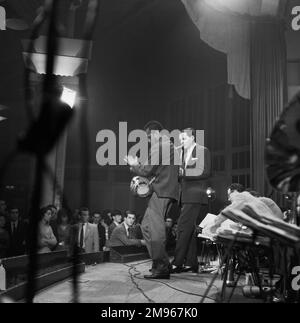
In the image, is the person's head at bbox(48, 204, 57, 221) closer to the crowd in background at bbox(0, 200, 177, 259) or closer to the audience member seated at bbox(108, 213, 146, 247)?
A: the crowd in background at bbox(0, 200, 177, 259)

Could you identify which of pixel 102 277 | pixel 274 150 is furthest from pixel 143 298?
pixel 274 150

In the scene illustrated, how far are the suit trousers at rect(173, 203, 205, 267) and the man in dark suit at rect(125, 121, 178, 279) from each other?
0.50 metres

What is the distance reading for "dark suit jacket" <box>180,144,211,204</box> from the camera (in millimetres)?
4312

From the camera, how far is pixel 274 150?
158cm

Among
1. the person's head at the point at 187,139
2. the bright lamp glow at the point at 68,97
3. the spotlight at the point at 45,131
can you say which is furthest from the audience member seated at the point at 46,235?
the spotlight at the point at 45,131

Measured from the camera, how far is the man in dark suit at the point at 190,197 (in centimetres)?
424

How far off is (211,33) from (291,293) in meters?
4.52

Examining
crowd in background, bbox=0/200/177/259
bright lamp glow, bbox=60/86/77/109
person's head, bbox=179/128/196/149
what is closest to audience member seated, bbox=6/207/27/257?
crowd in background, bbox=0/200/177/259

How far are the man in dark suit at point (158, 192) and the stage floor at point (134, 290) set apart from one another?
0.21 metres

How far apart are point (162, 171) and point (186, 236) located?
2.83 ft

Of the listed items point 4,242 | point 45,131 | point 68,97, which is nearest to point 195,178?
point 4,242

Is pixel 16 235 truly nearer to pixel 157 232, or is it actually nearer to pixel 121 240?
pixel 121 240

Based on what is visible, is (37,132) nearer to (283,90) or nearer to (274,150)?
(274,150)

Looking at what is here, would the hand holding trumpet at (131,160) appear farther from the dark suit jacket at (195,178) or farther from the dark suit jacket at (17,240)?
the dark suit jacket at (17,240)
